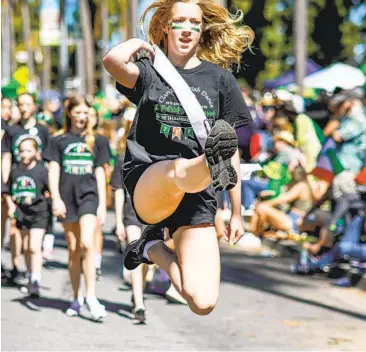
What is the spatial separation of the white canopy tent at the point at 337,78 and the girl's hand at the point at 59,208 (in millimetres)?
11580

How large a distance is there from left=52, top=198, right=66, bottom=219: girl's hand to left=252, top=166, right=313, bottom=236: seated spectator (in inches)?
222

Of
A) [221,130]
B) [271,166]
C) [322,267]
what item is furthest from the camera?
[271,166]

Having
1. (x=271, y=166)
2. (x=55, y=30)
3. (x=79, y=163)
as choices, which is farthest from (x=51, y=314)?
(x=55, y=30)

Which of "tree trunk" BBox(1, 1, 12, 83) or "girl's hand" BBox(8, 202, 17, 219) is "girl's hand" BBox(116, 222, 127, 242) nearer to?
"girl's hand" BBox(8, 202, 17, 219)

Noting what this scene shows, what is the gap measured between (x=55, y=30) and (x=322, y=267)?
122 ft

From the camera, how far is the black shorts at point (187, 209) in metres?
6.70

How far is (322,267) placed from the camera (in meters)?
14.2

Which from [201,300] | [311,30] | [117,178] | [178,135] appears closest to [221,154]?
[178,135]

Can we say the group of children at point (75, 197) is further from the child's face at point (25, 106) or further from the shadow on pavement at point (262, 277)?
the shadow on pavement at point (262, 277)

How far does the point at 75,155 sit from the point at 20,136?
2.00 m

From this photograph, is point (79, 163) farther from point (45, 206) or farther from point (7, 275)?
point (7, 275)

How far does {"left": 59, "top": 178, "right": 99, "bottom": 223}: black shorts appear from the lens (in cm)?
1094

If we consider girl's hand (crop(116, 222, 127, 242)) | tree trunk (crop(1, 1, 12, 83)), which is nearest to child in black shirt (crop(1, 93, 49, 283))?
girl's hand (crop(116, 222, 127, 242))

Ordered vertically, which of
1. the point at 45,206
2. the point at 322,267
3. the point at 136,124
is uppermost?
the point at 136,124
